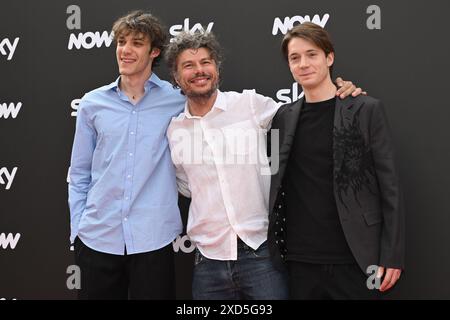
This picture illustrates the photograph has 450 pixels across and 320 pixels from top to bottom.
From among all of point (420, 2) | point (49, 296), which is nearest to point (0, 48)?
point (49, 296)

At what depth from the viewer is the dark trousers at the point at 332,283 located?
205 centimetres

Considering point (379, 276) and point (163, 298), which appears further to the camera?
point (163, 298)

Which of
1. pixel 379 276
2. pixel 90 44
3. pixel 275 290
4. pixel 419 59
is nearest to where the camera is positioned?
pixel 379 276

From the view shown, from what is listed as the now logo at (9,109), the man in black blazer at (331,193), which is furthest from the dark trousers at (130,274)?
the now logo at (9,109)

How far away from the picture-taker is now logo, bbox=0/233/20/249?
10.4ft

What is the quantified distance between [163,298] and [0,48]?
2.06 metres

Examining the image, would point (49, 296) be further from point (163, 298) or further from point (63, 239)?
point (163, 298)

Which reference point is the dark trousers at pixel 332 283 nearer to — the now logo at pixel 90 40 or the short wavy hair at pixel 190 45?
the short wavy hair at pixel 190 45

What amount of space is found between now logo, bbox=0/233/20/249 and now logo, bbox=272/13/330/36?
6.94 ft

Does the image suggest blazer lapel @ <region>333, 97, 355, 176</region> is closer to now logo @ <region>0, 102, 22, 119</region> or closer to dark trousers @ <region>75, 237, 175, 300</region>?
dark trousers @ <region>75, 237, 175, 300</region>

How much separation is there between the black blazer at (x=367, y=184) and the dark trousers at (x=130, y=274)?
89 cm

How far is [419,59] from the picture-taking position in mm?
2551

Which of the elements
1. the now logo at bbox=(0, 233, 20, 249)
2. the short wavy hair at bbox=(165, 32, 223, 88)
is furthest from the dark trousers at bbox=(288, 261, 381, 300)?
the now logo at bbox=(0, 233, 20, 249)

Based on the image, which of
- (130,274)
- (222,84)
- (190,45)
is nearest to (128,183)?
(130,274)
